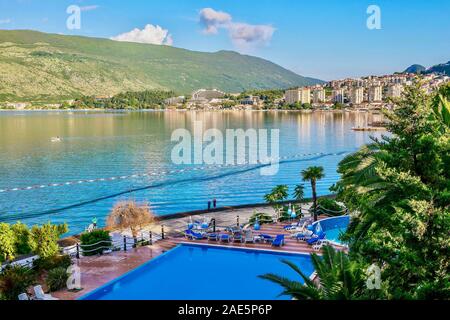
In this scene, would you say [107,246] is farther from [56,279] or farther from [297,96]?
[297,96]

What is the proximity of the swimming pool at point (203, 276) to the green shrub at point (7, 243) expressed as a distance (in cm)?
305

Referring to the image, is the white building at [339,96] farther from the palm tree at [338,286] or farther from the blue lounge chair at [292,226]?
the palm tree at [338,286]

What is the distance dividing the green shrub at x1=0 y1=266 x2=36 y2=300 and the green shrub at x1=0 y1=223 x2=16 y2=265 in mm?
2006

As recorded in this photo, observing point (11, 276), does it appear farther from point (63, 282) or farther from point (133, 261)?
point (133, 261)

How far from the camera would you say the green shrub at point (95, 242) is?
1234cm

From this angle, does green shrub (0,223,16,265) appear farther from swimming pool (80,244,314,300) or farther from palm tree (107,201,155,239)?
palm tree (107,201,155,239)

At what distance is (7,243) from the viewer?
36.5 feet

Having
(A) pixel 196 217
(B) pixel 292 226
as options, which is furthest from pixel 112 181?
(B) pixel 292 226

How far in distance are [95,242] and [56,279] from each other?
2.82 metres

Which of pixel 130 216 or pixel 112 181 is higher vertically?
pixel 130 216

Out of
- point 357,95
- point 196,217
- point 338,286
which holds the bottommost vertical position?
point 196,217

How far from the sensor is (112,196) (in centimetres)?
2811

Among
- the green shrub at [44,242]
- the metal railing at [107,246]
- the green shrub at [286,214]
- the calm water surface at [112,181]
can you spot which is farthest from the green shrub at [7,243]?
the calm water surface at [112,181]

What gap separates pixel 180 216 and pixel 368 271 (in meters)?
13.3
